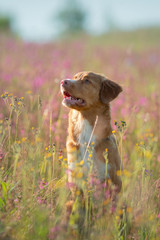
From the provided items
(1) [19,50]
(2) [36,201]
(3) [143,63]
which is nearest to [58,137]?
(2) [36,201]

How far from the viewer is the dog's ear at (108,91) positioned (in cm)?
355

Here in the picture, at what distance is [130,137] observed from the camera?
473cm

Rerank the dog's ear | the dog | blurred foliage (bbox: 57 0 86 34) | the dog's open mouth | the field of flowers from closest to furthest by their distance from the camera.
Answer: the field of flowers
the dog
the dog's open mouth
the dog's ear
blurred foliage (bbox: 57 0 86 34)

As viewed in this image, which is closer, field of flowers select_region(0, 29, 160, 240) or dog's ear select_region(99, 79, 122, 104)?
field of flowers select_region(0, 29, 160, 240)

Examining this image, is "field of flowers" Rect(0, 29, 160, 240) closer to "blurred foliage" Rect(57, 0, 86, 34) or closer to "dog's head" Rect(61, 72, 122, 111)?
"dog's head" Rect(61, 72, 122, 111)

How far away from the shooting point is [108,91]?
3.65 metres

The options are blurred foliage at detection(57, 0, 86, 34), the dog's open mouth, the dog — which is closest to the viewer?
the dog

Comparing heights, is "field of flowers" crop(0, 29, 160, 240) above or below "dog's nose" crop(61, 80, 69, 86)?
below

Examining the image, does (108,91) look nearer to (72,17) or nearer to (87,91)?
(87,91)

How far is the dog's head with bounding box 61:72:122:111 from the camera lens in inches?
135

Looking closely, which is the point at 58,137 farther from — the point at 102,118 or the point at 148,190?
the point at 148,190

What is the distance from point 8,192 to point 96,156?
41.0 inches

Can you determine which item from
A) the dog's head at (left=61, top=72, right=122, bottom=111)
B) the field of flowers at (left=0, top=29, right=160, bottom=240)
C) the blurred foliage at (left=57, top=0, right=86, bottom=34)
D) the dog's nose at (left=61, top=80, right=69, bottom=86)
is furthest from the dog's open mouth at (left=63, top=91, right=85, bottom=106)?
the blurred foliage at (left=57, top=0, right=86, bottom=34)

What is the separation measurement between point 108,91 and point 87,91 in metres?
0.28
